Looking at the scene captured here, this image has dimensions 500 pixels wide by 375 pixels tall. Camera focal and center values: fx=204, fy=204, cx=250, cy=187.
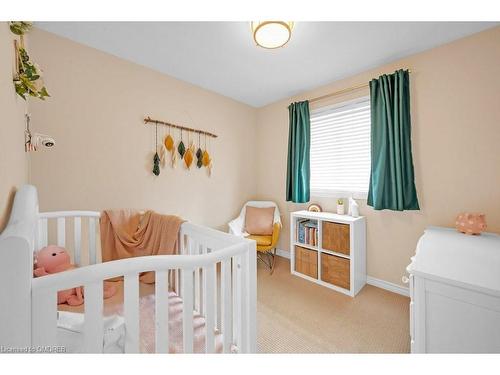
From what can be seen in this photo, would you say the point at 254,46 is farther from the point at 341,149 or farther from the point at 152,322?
the point at 152,322

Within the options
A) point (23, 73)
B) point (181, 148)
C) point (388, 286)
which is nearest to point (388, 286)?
point (388, 286)

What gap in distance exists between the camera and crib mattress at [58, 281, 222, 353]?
992mm

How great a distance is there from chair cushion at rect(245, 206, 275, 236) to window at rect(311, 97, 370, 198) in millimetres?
708

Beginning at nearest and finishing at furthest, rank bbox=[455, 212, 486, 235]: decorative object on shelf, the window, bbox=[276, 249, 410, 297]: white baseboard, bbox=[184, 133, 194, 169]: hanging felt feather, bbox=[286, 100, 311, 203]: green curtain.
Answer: bbox=[455, 212, 486, 235]: decorative object on shelf
bbox=[276, 249, 410, 297]: white baseboard
the window
bbox=[184, 133, 194, 169]: hanging felt feather
bbox=[286, 100, 311, 203]: green curtain

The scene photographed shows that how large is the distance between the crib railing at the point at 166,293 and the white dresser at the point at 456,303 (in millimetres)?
860

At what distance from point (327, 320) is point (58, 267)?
1.99 metres

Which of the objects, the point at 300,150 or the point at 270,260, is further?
the point at 270,260

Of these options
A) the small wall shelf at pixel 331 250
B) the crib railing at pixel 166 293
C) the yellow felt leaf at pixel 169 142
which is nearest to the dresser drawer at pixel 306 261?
the small wall shelf at pixel 331 250

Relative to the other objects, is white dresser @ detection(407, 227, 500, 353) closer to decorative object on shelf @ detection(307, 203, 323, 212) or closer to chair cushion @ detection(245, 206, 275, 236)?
decorative object on shelf @ detection(307, 203, 323, 212)

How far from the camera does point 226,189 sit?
304 cm

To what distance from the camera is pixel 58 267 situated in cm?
122

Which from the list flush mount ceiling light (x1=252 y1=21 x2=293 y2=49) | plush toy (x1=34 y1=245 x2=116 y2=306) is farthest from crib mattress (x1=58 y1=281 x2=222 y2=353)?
flush mount ceiling light (x1=252 y1=21 x2=293 y2=49)
